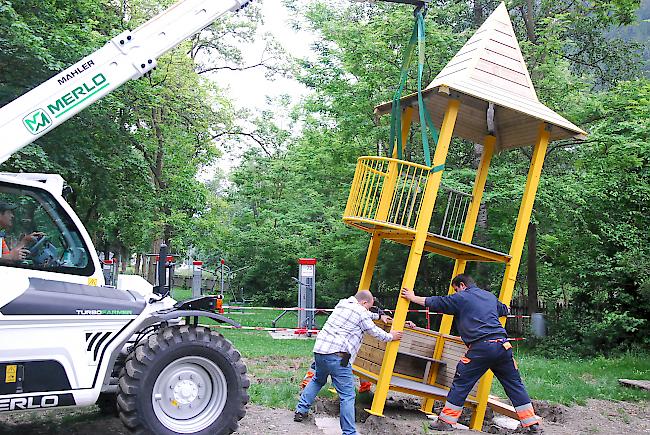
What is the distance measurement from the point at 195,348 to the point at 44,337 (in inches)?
50.9

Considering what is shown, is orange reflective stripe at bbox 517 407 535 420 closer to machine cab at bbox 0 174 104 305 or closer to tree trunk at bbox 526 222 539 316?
machine cab at bbox 0 174 104 305

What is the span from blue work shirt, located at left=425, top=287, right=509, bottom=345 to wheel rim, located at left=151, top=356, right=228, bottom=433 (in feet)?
8.93

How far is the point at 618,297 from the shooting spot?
14703 millimetres

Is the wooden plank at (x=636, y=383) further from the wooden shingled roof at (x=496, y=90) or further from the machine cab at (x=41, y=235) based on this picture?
the machine cab at (x=41, y=235)

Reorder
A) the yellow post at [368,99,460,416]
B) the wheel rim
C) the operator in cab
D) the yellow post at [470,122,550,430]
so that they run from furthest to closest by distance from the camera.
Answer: the yellow post at [470,122,550,430], the yellow post at [368,99,460,416], the wheel rim, the operator in cab

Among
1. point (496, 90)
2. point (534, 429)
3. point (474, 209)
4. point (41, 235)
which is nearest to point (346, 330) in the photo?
point (534, 429)

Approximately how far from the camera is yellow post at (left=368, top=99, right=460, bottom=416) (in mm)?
7164

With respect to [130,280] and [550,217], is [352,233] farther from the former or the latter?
[130,280]

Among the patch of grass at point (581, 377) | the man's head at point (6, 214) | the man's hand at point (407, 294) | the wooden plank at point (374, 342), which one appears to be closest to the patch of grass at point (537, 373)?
the patch of grass at point (581, 377)

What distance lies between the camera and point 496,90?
24.5 feet

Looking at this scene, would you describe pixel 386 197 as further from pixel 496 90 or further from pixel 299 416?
pixel 299 416

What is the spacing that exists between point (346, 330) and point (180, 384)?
1.81 m

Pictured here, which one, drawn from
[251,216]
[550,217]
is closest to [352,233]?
[550,217]

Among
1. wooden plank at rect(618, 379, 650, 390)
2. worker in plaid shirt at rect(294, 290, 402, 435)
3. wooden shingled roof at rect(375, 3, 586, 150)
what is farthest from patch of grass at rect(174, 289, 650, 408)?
wooden shingled roof at rect(375, 3, 586, 150)
